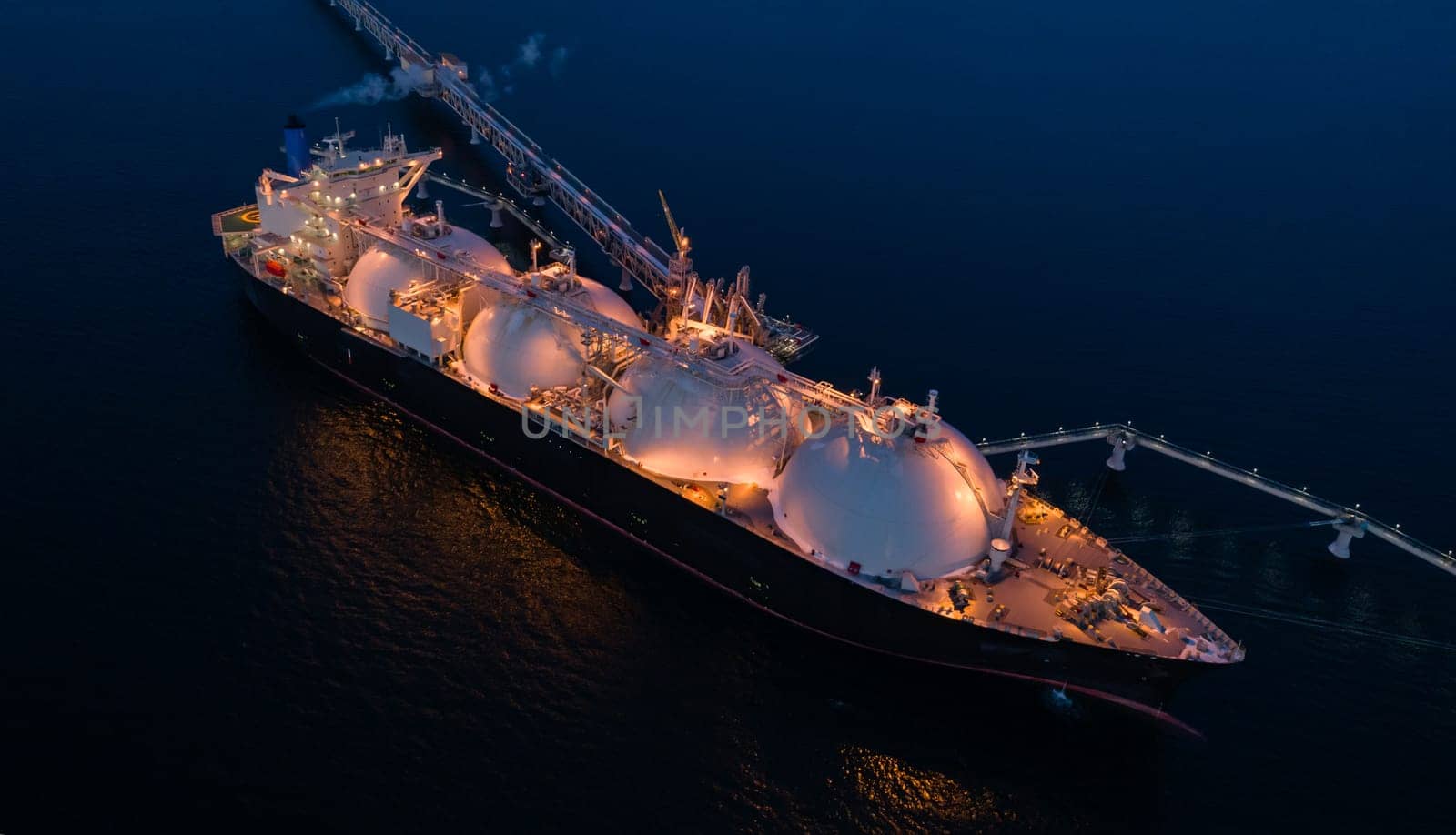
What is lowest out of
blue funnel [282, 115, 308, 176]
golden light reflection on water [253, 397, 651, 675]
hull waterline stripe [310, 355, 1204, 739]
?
golden light reflection on water [253, 397, 651, 675]

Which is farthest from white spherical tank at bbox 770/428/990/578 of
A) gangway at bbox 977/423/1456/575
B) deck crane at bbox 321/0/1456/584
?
gangway at bbox 977/423/1456/575

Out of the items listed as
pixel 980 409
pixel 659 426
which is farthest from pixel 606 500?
pixel 980 409

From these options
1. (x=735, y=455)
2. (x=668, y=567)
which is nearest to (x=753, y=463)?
(x=735, y=455)

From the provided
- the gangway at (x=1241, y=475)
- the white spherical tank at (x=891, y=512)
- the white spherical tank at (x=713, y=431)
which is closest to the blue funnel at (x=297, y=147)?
the white spherical tank at (x=713, y=431)

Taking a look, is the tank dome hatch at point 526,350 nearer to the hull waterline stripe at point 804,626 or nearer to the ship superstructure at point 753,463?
the ship superstructure at point 753,463

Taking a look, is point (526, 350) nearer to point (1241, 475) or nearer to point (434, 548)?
point (434, 548)

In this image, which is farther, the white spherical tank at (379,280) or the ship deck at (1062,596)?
the white spherical tank at (379,280)

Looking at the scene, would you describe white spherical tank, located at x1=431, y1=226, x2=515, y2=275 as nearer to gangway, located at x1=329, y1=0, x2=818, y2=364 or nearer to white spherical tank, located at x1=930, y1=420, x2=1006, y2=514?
gangway, located at x1=329, y1=0, x2=818, y2=364
